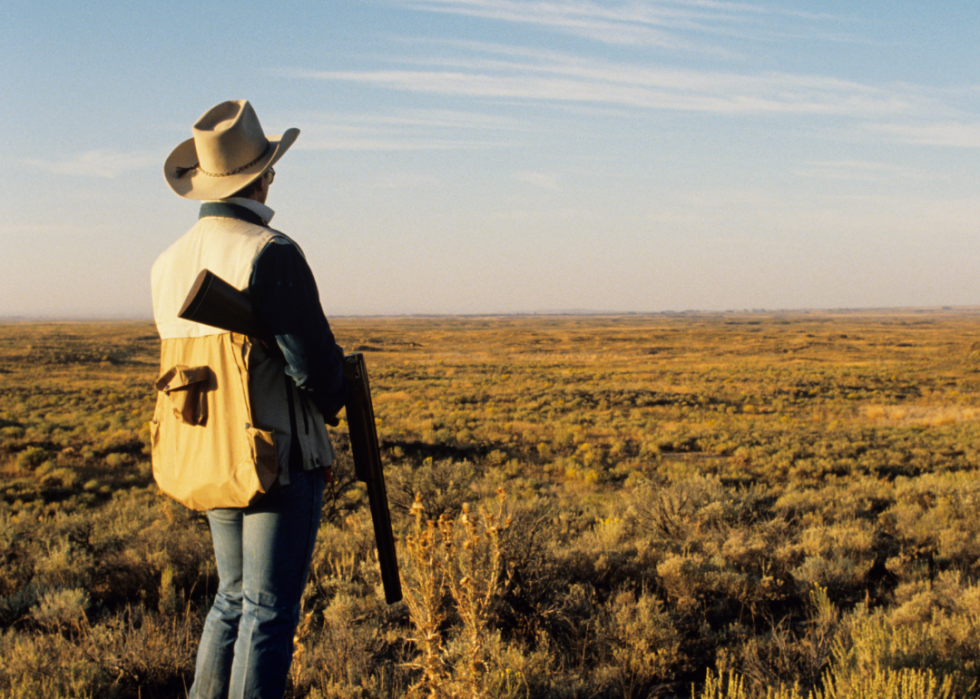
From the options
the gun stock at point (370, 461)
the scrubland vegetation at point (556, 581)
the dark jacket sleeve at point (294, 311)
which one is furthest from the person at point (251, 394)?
the scrubland vegetation at point (556, 581)

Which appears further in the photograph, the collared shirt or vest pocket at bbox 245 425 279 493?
the collared shirt

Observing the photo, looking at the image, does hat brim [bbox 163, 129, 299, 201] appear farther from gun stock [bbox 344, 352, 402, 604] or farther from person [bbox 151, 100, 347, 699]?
gun stock [bbox 344, 352, 402, 604]

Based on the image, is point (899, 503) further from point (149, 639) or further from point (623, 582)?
point (149, 639)

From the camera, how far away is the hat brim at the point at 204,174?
5.76 ft

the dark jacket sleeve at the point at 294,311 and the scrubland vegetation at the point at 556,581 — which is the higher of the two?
the dark jacket sleeve at the point at 294,311

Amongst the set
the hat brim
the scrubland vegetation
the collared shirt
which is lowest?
the scrubland vegetation

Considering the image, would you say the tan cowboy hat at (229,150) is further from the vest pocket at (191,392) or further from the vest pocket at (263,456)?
the vest pocket at (263,456)

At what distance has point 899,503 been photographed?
20.1 ft

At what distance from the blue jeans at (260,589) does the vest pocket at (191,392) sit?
281mm

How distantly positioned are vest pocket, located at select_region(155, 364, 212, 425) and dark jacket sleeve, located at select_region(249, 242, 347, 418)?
0.21 meters

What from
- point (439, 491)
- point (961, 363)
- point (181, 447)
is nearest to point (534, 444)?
point (439, 491)

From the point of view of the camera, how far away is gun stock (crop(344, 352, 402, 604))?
1.94 meters

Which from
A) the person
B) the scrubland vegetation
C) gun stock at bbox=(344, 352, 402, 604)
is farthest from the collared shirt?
the scrubland vegetation

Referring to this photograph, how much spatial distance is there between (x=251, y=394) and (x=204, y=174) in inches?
29.2
